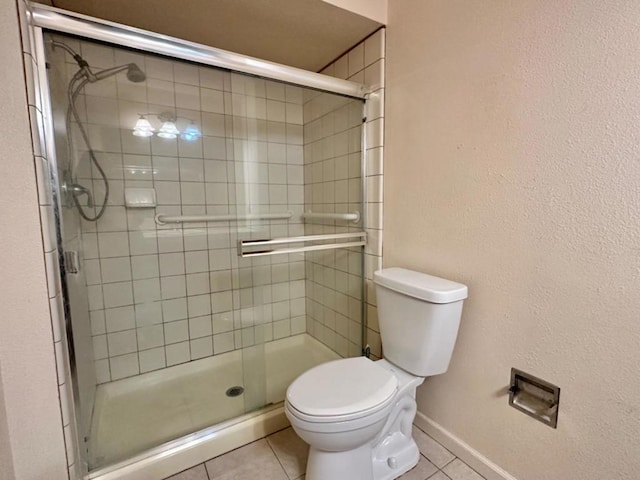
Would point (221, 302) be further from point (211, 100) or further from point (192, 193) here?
point (211, 100)

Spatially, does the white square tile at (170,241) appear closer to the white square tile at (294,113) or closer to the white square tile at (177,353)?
the white square tile at (177,353)

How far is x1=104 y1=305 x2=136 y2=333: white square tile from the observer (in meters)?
1.71

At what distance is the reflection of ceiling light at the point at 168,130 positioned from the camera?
1757 mm

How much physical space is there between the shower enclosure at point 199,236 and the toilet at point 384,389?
0.51 m

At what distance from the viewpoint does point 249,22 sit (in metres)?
1.48

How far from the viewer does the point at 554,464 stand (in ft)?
3.30

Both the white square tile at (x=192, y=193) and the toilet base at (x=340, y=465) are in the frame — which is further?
the white square tile at (x=192, y=193)

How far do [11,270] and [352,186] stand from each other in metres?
1.49

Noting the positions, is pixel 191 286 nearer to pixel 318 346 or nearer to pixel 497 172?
pixel 318 346

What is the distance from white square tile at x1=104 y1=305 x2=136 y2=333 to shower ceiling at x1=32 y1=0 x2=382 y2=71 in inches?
58.2

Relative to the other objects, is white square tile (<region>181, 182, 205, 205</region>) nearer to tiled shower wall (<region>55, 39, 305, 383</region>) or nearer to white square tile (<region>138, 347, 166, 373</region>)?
tiled shower wall (<region>55, 39, 305, 383</region>)

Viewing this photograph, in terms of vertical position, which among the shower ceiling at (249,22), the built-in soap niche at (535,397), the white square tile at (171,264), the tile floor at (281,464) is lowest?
the tile floor at (281,464)

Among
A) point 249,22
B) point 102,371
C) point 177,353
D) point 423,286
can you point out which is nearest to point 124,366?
point 102,371

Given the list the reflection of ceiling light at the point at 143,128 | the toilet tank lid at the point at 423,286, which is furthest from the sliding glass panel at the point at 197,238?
the toilet tank lid at the point at 423,286
